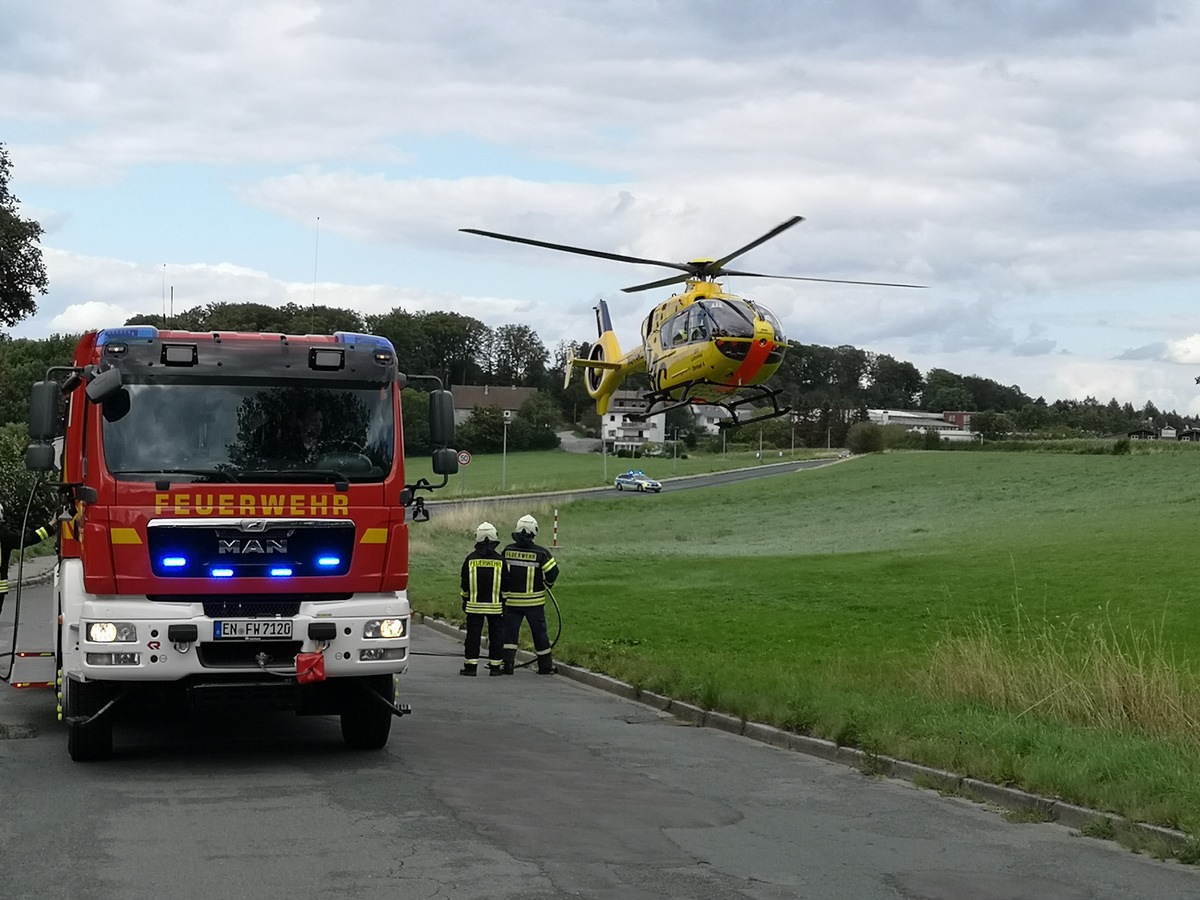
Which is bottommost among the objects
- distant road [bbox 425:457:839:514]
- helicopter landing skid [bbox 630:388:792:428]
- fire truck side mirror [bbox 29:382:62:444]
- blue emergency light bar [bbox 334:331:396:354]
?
distant road [bbox 425:457:839:514]

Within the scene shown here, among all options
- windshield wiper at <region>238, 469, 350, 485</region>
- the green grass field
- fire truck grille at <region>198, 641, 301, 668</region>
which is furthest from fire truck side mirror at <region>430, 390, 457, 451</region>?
the green grass field

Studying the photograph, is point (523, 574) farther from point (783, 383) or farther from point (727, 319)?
point (783, 383)

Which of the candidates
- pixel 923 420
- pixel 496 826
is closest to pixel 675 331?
pixel 496 826

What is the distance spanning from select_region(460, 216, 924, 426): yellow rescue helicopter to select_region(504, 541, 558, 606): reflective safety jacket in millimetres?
6476

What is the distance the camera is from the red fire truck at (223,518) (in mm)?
10180

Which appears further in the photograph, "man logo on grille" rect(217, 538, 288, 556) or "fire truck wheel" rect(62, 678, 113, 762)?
"fire truck wheel" rect(62, 678, 113, 762)

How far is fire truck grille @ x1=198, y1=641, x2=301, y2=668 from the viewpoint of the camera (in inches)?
407

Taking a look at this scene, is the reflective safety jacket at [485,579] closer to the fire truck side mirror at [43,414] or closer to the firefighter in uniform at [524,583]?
the firefighter in uniform at [524,583]

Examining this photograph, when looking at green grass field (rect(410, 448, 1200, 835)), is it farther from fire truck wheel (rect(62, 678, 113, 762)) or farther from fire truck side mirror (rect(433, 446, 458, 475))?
fire truck wheel (rect(62, 678, 113, 762))

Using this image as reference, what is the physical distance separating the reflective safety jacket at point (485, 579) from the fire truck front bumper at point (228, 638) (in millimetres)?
7394

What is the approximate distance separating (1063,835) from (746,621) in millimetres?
17829

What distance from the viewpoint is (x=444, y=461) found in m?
11.1

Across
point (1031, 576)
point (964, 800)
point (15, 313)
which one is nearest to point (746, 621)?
point (1031, 576)

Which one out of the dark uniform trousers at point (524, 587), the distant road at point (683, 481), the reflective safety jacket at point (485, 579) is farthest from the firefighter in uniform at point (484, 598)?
the distant road at point (683, 481)
